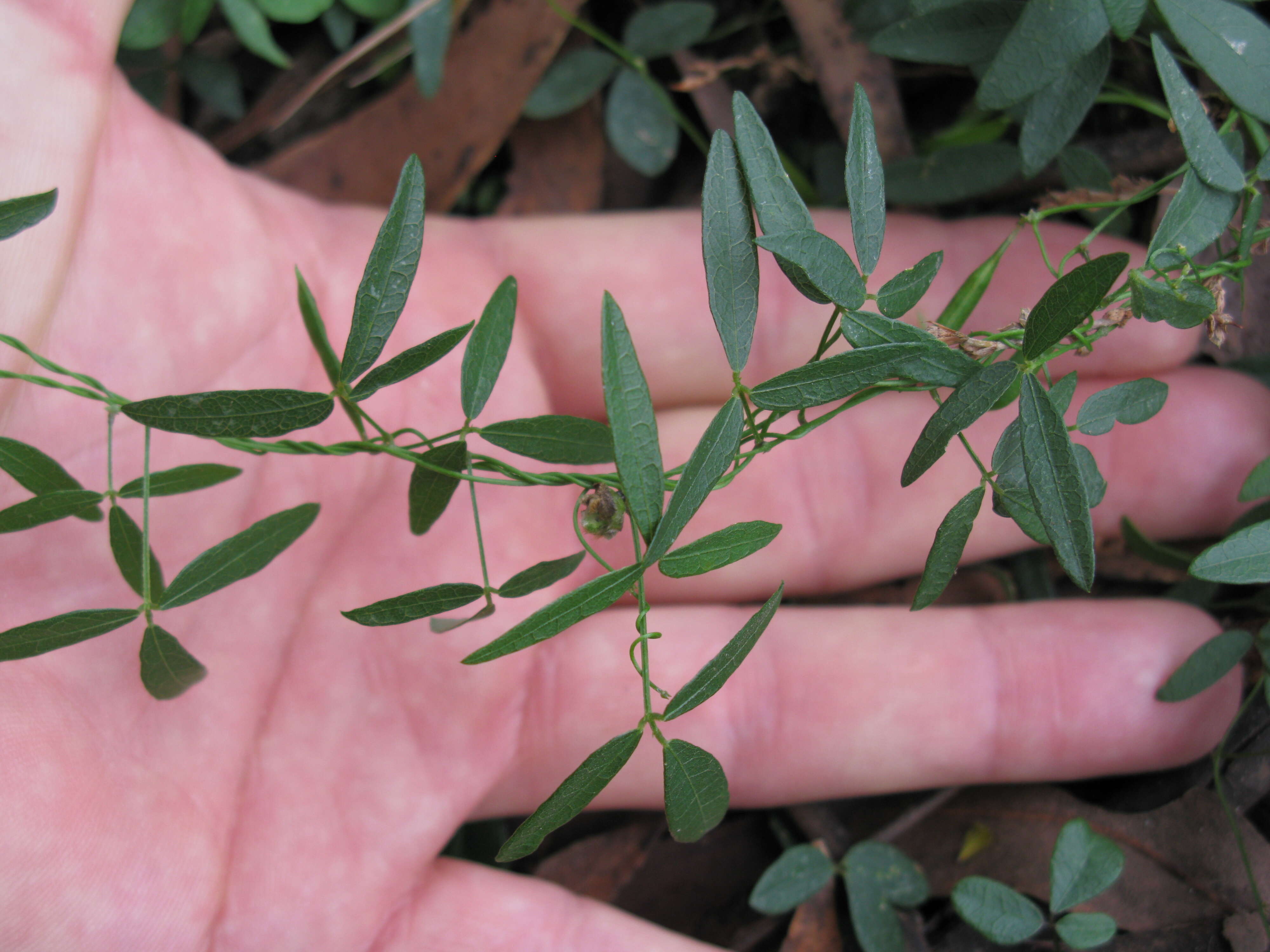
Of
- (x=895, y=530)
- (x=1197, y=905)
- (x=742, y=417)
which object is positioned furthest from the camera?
(x=895, y=530)

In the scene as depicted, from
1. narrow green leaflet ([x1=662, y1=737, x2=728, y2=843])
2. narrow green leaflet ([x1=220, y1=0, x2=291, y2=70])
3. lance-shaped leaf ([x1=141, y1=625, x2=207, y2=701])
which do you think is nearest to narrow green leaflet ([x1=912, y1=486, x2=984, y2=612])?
narrow green leaflet ([x1=662, y1=737, x2=728, y2=843])

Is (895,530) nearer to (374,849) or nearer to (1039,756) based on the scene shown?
(1039,756)

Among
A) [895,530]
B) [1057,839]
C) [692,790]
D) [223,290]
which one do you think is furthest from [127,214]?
[1057,839]

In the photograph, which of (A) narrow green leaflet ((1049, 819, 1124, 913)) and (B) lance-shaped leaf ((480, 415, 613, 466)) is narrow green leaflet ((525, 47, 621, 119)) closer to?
(B) lance-shaped leaf ((480, 415, 613, 466))

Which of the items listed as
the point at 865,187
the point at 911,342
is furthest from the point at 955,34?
the point at 911,342

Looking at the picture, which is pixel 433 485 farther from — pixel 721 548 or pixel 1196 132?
pixel 1196 132
